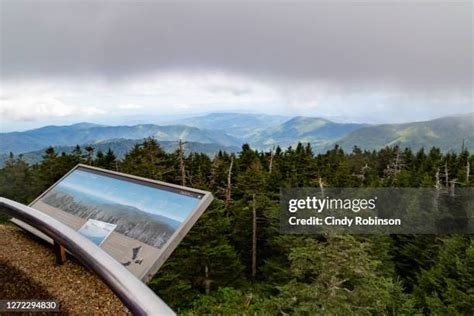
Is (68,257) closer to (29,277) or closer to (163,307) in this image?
(29,277)

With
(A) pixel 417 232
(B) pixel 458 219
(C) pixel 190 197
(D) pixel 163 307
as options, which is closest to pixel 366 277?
(C) pixel 190 197

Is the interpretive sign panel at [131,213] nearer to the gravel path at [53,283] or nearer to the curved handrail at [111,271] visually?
the gravel path at [53,283]
